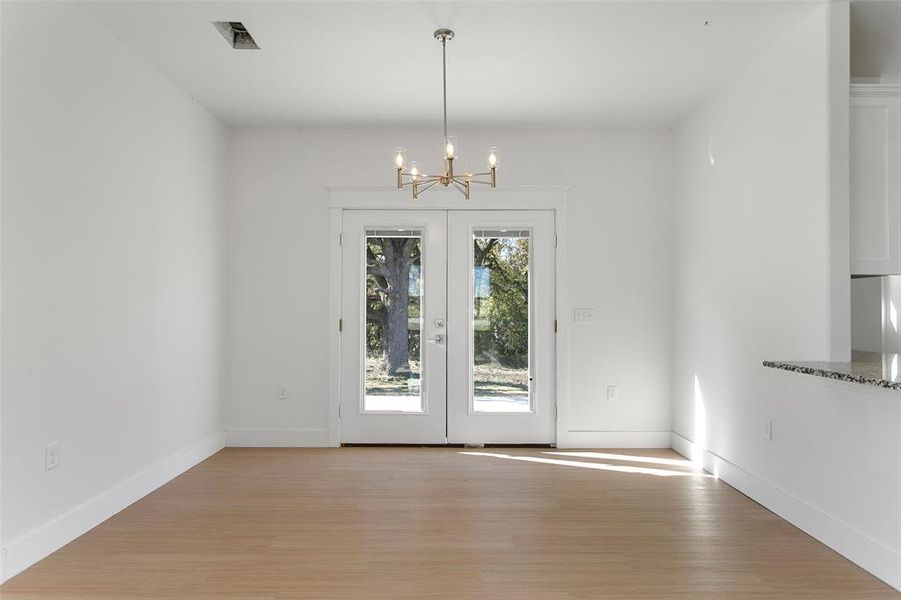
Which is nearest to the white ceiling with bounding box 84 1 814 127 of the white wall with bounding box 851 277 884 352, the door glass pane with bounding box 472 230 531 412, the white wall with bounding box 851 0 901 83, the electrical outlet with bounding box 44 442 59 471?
the white wall with bounding box 851 0 901 83

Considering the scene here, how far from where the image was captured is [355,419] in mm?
5234

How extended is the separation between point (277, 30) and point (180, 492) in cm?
284

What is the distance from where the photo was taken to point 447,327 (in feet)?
17.2

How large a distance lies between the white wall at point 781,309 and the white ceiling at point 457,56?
0.32 m

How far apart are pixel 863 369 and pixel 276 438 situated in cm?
419

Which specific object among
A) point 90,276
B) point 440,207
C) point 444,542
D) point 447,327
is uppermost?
point 440,207

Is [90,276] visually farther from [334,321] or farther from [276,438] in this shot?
[276,438]

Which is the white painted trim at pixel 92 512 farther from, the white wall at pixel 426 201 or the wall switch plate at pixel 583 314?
the wall switch plate at pixel 583 314

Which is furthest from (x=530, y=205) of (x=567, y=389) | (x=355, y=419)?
(x=355, y=419)

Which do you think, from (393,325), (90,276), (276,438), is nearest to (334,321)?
(393,325)

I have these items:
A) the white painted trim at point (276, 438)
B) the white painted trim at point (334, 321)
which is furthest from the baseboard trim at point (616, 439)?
the white painted trim at point (276, 438)

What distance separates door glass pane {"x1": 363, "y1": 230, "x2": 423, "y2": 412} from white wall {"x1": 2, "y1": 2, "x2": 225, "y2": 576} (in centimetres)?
137

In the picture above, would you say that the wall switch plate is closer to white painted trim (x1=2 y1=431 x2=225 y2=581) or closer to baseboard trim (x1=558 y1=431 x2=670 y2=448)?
baseboard trim (x1=558 y1=431 x2=670 y2=448)

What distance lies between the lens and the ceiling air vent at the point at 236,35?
3.41 metres
